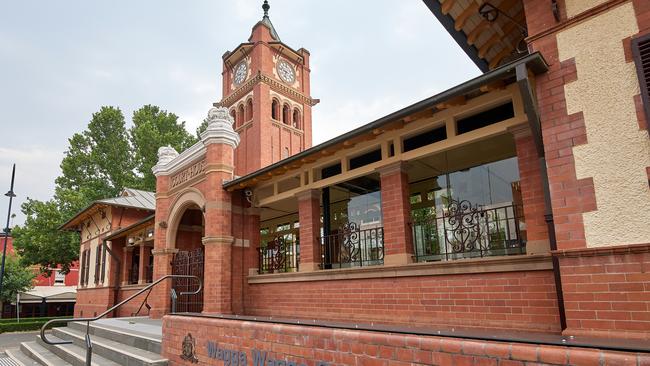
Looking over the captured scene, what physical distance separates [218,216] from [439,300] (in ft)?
20.3

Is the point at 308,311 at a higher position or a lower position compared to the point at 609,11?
lower

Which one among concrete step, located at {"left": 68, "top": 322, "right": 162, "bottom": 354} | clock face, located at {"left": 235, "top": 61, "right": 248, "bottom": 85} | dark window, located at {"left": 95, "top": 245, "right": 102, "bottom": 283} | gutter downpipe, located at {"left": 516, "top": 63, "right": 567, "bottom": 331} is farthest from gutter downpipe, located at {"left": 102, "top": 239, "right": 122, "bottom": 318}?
gutter downpipe, located at {"left": 516, "top": 63, "right": 567, "bottom": 331}

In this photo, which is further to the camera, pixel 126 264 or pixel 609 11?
pixel 126 264

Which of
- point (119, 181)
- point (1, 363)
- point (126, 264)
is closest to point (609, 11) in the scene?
point (1, 363)

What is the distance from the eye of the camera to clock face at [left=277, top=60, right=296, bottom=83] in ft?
105

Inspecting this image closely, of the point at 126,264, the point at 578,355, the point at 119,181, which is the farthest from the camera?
the point at 119,181

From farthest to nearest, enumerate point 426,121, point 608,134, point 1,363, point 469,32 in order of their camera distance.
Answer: point 1,363
point 469,32
point 426,121
point 608,134

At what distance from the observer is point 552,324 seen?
17.1 feet

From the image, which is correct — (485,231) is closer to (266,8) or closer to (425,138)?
(425,138)

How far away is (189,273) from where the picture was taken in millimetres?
12023

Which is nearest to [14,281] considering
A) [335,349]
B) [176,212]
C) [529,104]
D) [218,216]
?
[176,212]

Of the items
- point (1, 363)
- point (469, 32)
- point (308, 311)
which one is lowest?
point (1, 363)

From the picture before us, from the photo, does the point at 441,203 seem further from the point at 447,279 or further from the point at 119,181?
the point at 119,181

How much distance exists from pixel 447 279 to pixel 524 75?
3130mm
